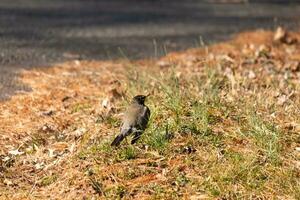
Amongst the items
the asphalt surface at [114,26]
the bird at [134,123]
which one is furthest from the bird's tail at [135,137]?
the asphalt surface at [114,26]

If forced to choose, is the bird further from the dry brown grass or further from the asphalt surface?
the asphalt surface

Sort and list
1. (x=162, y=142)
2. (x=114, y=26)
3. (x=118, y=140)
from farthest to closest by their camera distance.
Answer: (x=114, y=26) < (x=162, y=142) < (x=118, y=140)

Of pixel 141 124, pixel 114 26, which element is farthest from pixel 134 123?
pixel 114 26

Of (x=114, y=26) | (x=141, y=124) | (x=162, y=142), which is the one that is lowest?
(x=114, y=26)

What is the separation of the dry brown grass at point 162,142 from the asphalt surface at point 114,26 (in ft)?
3.52

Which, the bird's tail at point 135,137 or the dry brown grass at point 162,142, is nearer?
the dry brown grass at point 162,142

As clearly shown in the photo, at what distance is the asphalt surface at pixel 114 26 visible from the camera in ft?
27.5

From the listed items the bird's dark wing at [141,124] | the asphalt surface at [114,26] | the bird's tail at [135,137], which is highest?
the bird's dark wing at [141,124]

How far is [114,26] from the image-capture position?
33.8 ft

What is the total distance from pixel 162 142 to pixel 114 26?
5.94 meters

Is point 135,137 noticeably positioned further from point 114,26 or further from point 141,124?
point 114,26

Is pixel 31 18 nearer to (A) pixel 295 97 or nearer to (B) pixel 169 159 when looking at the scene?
(A) pixel 295 97

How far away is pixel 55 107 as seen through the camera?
5.83 metres

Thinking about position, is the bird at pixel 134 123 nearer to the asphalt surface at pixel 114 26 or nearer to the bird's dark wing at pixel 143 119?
the bird's dark wing at pixel 143 119
